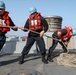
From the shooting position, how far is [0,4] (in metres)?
5.88

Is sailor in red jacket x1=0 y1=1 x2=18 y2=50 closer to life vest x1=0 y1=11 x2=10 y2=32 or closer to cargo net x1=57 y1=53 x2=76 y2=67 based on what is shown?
life vest x1=0 y1=11 x2=10 y2=32

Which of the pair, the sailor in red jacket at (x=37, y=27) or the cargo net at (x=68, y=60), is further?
the sailor in red jacket at (x=37, y=27)

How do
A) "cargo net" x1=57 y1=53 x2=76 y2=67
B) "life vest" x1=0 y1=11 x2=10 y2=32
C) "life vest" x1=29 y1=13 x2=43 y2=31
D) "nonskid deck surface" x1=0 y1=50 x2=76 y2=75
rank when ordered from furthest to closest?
1. "life vest" x1=29 y1=13 x2=43 y2=31
2. "life vest" x1=0 y1=11 x2=10 y2=32
3. "cargo net" x1=57 y1=53 x2=76 y2=67
4. "nonskid deck surface" x1=0 y1=50 x2=76 y2=75

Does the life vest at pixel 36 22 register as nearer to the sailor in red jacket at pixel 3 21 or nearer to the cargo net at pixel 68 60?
the sailor in red jacket at pixel 3 21

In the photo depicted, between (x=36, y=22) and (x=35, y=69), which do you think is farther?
(x=36, y=22)

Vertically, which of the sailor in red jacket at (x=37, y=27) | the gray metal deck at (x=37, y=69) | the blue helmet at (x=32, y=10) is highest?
the blue helmet at (x=32, y=10)

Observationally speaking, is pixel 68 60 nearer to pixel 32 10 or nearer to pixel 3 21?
pixel 32 10

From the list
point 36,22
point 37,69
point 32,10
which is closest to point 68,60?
point 37,69

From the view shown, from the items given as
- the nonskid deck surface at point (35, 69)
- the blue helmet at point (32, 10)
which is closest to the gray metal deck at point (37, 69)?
the nonskid deck surface at point (35, 69)

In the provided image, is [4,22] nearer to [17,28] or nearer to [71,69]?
[17,28]

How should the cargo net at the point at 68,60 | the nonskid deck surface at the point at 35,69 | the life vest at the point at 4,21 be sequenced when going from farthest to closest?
1. the life vest at the point at 4,21
2. the cargo net at the point at 68,60
3. the nonskid deck surface at the point at 35,69

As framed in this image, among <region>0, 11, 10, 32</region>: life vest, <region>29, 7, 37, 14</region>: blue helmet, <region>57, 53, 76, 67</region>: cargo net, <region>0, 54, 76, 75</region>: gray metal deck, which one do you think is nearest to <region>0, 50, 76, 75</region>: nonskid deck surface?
<region>0, 54, 76, 75</region>: gray metal deck

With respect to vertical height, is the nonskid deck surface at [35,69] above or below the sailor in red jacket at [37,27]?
below

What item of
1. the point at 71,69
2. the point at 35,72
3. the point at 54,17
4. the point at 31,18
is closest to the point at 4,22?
the point at 31,18
